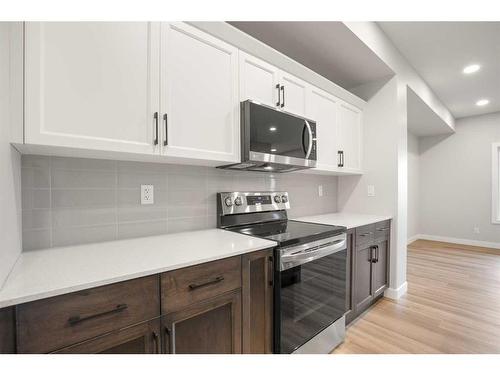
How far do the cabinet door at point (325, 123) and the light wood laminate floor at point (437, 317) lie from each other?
1430 millimetres

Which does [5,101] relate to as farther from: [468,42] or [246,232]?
[468,42]

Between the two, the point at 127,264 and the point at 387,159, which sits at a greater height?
the point at 387,159

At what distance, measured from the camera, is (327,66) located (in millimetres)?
2471

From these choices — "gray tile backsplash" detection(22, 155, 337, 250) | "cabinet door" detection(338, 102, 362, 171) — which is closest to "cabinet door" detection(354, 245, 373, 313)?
"cabinet door" detection(338, 102, 362, 171)

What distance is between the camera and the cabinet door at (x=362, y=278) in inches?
82.0

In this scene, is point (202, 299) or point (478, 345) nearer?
point (202, 299)

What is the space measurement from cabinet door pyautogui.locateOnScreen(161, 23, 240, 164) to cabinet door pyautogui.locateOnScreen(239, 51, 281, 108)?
7 centimetres

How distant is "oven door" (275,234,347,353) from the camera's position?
4.44 ft

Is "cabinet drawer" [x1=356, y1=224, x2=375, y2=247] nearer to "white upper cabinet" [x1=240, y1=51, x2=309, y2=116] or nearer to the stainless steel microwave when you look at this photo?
the stainless steel microwave

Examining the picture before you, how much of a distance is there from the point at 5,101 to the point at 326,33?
2.04 m

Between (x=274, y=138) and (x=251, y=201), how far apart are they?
1.81 feet

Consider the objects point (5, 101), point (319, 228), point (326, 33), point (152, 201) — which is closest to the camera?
point (5, 101)

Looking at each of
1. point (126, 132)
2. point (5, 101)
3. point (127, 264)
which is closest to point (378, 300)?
point (127, 264)
